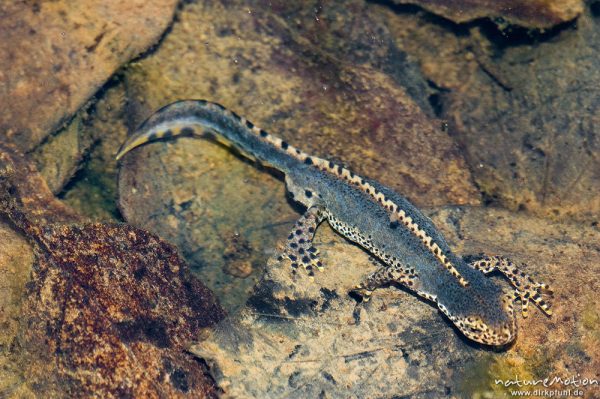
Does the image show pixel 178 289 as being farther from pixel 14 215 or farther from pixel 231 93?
pixel 231 93

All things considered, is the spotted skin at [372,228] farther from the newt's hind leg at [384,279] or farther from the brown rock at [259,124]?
the brown rock at [259,124]

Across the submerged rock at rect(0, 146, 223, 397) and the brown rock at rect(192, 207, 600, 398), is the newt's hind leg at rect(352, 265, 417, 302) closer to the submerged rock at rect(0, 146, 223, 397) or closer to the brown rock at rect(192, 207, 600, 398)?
the brown rock at rect(192, 207, 600, 398)

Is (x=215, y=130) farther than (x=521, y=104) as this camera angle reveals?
No

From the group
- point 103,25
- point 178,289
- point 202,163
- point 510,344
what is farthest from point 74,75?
point 510,344

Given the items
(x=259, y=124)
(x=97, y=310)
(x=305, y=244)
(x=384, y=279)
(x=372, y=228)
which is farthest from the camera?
(x=259, y=124)

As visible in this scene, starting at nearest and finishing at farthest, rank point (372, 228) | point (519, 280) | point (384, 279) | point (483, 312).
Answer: point (483, 312) < point (519, 280) < point (384, 279) < point (372, 228)

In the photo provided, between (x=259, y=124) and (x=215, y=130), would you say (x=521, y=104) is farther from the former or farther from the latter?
(x=215, y=130)

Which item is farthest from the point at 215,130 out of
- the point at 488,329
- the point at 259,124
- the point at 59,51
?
the point at 488,329
